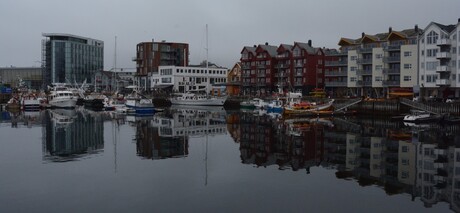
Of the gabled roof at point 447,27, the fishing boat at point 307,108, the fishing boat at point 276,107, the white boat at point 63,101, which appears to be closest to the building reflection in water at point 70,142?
the fishing boat at point 307,108

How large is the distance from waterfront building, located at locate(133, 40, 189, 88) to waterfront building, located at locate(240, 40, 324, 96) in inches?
1028

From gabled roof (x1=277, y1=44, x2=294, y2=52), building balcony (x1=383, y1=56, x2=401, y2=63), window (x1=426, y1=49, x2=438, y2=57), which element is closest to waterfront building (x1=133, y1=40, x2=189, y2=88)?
gabled roof (x1=277, y1=44, x2=294, y2=52)

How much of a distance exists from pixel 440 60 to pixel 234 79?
63008 mm

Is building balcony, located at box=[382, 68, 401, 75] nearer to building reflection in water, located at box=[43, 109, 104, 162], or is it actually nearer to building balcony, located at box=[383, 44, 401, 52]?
building balcony, located at box=[383, 44, 401, 52]

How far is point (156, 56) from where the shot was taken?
12988 centimetres

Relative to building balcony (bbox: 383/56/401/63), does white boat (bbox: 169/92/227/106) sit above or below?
below

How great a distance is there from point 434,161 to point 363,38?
60.3m

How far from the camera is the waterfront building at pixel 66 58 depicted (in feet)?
522

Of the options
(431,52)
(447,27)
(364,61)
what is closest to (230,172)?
(431,52)

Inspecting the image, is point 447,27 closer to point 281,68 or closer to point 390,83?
point 390,83

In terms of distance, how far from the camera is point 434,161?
2636 centimetres

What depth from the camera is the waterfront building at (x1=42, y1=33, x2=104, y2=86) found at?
15900cm

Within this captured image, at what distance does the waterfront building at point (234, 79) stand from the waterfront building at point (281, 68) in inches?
71.9

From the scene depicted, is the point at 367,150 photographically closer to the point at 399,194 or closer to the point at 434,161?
the point at 434,161
